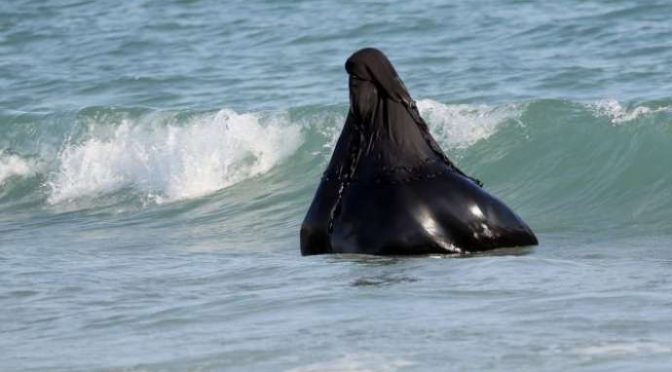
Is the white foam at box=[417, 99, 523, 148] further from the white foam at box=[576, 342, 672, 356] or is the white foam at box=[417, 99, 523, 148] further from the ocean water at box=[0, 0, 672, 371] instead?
the white foam at box=[576, 342, 672, 356]

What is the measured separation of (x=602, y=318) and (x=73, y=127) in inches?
448

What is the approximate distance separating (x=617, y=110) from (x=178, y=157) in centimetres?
401

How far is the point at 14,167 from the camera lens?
16594 millimetres

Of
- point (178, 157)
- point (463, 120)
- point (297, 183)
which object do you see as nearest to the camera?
point (297, 183)

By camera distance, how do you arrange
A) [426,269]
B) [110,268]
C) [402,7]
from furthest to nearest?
[402,7] → [110,268] → [426,269]

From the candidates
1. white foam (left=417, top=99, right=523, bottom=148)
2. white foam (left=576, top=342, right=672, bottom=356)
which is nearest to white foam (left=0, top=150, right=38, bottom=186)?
white foam (left=417, top=99, right=523, bottom=148)

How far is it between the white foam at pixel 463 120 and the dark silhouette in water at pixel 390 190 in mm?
5368

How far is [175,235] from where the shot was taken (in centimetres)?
1204

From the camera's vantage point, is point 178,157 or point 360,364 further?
point 178,157

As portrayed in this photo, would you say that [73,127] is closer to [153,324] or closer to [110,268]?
[110,268]

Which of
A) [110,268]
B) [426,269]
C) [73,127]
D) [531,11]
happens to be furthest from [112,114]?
[426,269]

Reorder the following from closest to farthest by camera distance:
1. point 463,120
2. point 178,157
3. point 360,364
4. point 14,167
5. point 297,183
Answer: point 360,364, point 297,183, point 463,120, point 178,157, point 14,167

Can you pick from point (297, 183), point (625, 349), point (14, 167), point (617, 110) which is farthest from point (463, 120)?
point (625, 349)

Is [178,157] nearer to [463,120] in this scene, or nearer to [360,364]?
[463,120]
